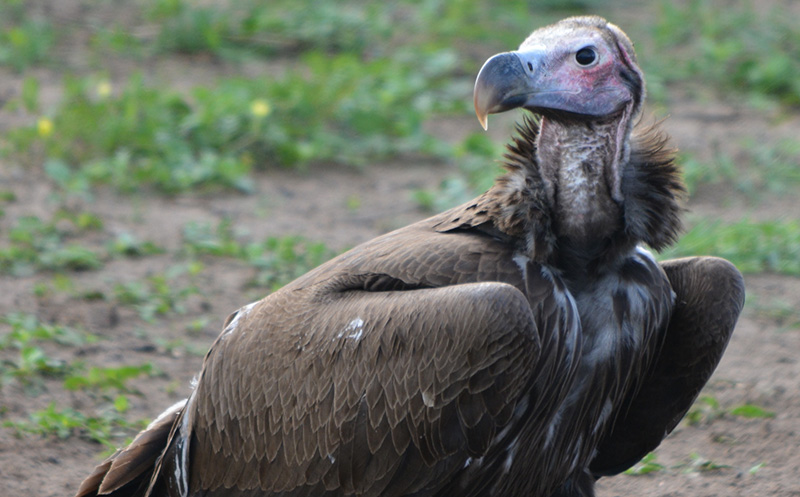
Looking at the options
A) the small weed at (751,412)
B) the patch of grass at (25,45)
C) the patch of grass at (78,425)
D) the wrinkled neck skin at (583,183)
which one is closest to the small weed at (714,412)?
the small weed at (751,412)

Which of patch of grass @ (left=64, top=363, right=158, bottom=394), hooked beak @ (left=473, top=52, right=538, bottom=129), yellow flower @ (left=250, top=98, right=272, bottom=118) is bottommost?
patch of grass @ (left=64, top=363, right=158, bottom=394)

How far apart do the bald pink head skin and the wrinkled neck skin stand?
7 centimetres

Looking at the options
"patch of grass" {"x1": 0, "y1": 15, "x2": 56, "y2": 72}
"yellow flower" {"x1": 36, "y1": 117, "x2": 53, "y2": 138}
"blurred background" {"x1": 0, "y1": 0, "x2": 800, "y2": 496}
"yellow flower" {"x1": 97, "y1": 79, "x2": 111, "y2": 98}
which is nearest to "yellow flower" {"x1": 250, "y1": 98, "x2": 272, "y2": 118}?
"blurred background" {"x1": 0, "y1": 0, "x2": 800, "y2": 496}

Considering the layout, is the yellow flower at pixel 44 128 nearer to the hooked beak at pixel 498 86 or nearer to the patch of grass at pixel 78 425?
the patch of grass at pixel 78 425

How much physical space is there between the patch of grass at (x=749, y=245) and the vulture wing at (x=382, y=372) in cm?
318

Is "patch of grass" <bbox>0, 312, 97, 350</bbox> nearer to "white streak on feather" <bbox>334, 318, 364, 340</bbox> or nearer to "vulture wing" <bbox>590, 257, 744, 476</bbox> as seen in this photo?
"white streak on feather" <bbox>334, 318, 364, 340</bbox>

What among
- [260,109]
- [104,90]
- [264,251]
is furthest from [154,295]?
[104,90]

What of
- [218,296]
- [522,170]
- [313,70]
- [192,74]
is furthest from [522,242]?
[192,74]

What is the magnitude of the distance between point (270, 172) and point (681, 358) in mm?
4718

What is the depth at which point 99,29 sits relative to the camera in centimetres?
1051

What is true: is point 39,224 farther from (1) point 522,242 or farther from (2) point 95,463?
(1) point 522,242

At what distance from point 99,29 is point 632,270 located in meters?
7.74

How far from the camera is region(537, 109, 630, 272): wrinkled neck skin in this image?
12.5 feet

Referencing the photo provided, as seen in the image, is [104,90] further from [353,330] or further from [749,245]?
[353,330]
